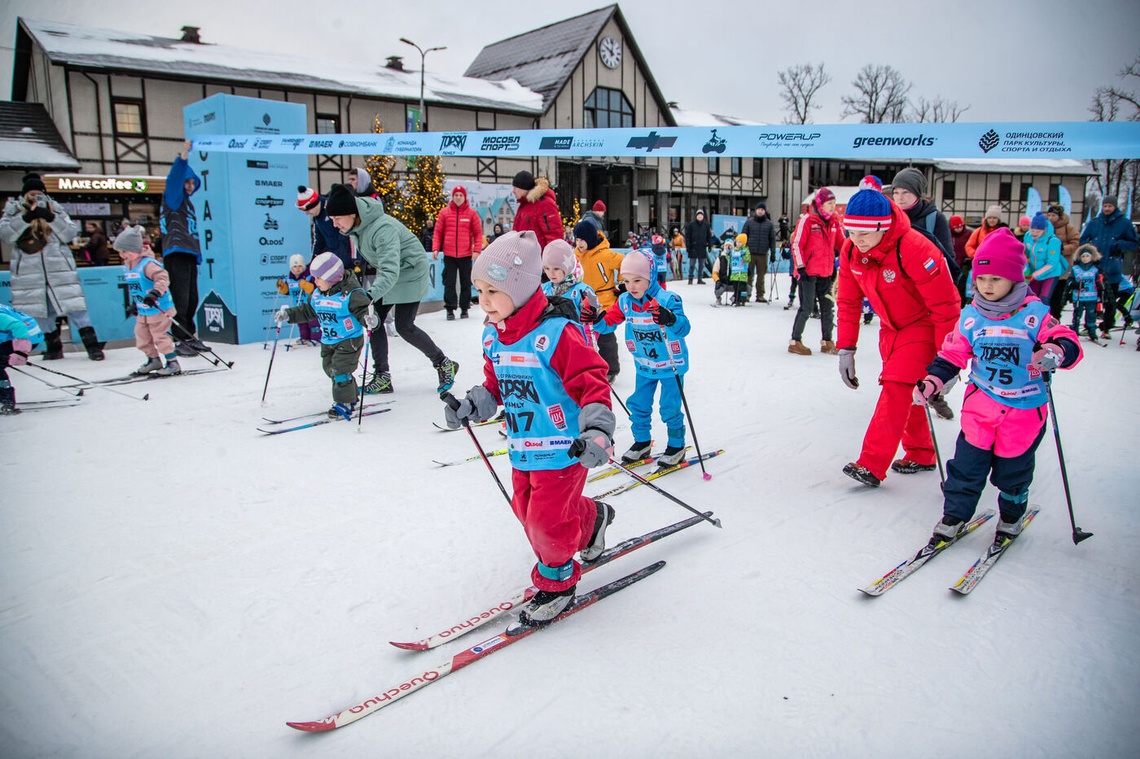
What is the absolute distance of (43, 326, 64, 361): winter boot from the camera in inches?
331

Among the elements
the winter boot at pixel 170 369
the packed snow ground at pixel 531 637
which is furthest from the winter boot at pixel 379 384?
the winter boot at pixel 170 369

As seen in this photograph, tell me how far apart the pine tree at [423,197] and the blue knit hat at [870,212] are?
1868 centimetres

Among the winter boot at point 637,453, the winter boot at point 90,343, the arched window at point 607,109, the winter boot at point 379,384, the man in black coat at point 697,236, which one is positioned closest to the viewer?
the winter boot at point 637,453

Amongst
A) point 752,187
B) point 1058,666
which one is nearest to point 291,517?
point 1058,666

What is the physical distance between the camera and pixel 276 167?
9484 mm

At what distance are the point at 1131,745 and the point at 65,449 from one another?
19.7 feet

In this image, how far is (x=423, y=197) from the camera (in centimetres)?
2131

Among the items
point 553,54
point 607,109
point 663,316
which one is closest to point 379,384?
point 663,316

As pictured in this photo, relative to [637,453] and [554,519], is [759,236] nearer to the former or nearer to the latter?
[637,453]

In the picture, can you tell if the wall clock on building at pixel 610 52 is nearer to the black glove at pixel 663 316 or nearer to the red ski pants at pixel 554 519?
the black glove at pixel 663 316

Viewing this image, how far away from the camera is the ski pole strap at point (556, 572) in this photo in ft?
8.71

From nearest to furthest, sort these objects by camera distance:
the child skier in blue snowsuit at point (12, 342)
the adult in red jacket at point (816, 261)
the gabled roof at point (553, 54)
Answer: the child skier in blue snowsuit at point (12, 342) < the adult in red jacket at point (816, 261) < the gabled roof at point (553, 54)

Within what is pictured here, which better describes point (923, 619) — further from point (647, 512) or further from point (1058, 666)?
point (647, 512)

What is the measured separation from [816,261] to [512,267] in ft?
22.6
